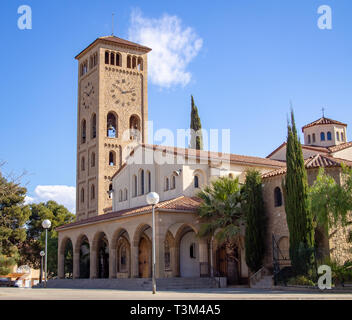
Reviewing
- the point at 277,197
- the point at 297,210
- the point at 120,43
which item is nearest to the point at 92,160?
the point at 120,43

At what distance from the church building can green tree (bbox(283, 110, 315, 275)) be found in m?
1.85

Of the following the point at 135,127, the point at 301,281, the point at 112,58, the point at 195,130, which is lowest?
the point at 301,281

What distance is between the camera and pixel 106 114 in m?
54.5

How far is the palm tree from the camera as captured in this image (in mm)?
29922

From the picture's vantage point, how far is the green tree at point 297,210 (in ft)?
82.3

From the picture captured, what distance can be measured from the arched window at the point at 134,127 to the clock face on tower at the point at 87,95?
5.30 m

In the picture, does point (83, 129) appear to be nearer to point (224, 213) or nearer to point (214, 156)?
point (214, 156)

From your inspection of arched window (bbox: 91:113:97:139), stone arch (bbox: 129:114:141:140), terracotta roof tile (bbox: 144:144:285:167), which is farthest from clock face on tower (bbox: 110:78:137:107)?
terracotta roof tile (bbox: 144:144:285:167)

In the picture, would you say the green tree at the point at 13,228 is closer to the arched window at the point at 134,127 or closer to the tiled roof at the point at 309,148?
the arched window at the point at 134,127

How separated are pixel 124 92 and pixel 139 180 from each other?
65.3ft

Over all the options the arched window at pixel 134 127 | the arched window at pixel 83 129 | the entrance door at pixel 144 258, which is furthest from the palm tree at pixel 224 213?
the arched window at pixel 83 129
